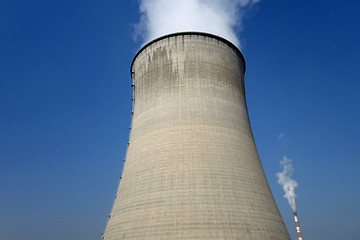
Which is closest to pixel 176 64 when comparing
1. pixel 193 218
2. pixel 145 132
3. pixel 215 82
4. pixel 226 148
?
pixel 215 82

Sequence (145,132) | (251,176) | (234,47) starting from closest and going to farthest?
(251,176), (145,132), (234,47)

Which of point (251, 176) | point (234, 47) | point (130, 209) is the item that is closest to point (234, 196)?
point (251, 176)

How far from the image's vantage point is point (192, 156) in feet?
25.3

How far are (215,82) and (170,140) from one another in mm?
2591

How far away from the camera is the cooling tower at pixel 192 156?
22.3 feet

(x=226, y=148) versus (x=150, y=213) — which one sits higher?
(x=226, y=148)

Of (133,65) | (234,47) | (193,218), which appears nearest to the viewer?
(193,218)

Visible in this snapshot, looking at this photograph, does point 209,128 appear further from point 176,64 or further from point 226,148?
point 176,64

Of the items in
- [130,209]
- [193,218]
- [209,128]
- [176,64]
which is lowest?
[193,218]

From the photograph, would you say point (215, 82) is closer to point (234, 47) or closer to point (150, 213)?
point (234, 47)

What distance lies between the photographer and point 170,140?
8109 mm

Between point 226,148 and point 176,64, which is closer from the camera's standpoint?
point 226,148

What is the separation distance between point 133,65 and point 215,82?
3.81 meters

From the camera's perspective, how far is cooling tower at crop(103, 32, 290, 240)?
680 cm
